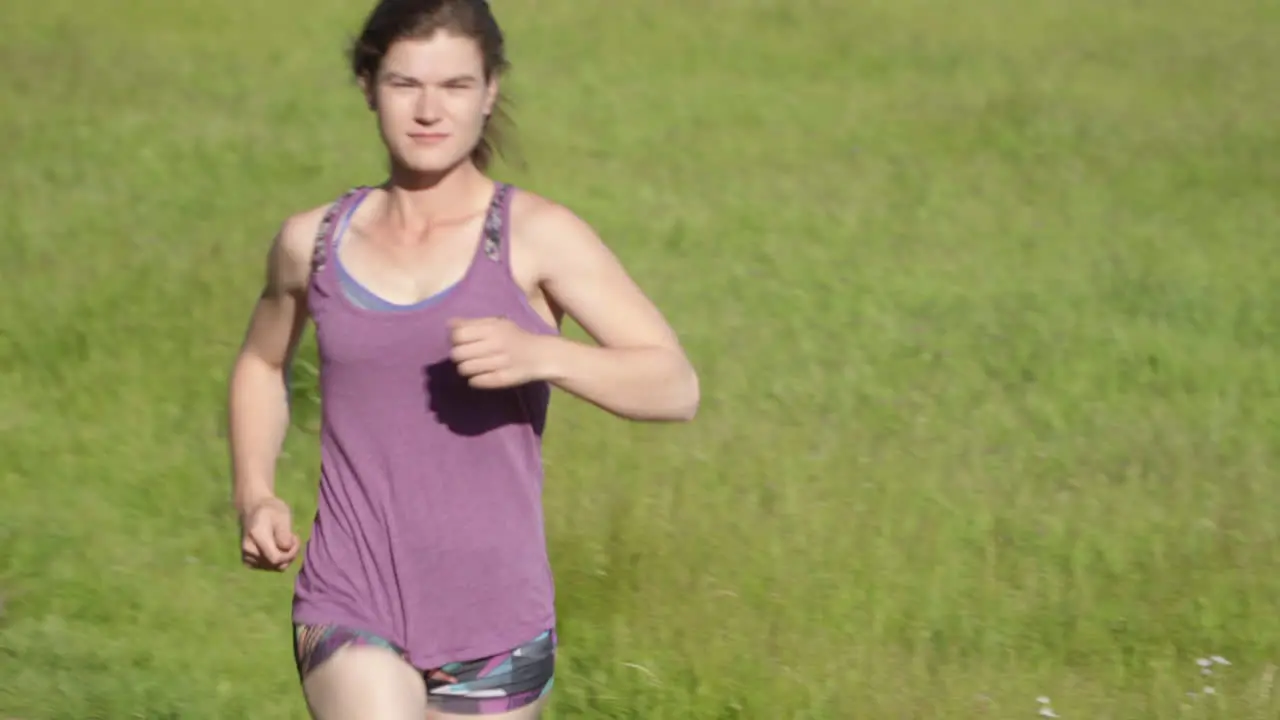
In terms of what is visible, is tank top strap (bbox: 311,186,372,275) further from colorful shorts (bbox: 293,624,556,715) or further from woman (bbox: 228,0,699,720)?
colorful shorts (bbox: 293,624,556,715)

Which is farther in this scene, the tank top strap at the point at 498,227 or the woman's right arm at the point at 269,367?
the woman's right arm at the point at 269,367

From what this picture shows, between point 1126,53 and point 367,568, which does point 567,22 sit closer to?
point 1126,53

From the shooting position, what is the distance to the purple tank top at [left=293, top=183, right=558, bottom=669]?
361cm

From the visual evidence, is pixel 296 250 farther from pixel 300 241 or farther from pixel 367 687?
pixel 367 687

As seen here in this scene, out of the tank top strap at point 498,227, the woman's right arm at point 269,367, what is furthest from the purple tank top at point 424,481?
the woman's right arm at point 269,367

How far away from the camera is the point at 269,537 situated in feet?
12.0

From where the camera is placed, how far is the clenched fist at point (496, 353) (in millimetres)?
Answer: 3256

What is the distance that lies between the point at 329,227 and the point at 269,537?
588mm

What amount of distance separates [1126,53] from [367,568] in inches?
577

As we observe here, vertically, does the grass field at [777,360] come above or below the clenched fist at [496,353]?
below

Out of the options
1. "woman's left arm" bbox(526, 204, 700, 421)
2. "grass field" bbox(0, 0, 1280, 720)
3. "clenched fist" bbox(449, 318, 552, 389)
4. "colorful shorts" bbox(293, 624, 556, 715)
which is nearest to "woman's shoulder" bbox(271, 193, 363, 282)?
"woman's left arm" bbox(526, 204, 700, 421)

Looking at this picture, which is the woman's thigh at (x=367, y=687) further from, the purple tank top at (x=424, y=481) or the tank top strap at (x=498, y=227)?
the tank top strap at (x=498, y=227)

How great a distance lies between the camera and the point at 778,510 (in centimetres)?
774

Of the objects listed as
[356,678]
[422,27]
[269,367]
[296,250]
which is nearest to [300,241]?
[296,250]
